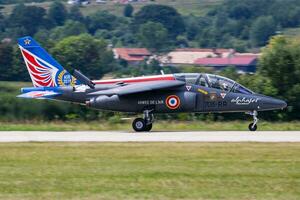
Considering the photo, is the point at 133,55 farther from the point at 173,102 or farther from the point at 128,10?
the point at 173,102

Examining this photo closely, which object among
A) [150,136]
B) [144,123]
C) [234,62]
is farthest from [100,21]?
[150,136]

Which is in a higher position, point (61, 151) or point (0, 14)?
point (0, 14)

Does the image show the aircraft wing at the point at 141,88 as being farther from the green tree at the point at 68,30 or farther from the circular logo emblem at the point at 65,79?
the green tree at the point at 68,30

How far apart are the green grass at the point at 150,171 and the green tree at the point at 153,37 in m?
121

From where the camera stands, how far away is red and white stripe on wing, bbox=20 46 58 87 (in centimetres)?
3366

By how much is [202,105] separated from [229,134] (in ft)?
10.2

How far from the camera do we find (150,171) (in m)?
19.6

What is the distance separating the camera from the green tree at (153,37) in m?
146

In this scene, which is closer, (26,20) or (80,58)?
(80,58)

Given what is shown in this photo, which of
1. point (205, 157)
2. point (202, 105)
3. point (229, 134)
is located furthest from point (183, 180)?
point (202, 105)

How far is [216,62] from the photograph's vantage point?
126 m

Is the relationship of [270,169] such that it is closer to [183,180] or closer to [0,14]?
[183,180]

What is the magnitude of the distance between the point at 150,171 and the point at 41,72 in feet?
49.1

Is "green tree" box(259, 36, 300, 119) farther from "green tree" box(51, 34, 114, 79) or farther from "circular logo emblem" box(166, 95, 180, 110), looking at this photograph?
"green tree" box(51, 34, 114, 79)
